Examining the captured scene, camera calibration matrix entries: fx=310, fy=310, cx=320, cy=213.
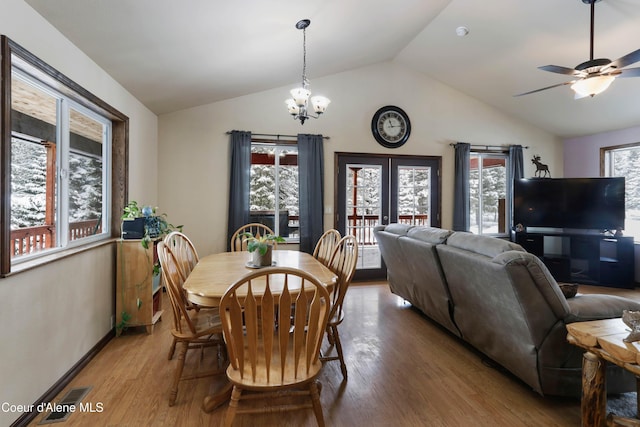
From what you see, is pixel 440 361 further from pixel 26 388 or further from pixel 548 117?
pixel 548 117

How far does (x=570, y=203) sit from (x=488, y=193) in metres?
1.22

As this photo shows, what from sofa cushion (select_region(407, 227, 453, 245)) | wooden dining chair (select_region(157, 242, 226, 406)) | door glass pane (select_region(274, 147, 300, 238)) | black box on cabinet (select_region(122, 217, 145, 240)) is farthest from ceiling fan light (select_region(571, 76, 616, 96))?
black box on cabinet (select_region(122, 217, 145, 240))

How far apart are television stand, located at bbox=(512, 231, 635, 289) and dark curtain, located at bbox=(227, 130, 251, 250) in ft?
15.1

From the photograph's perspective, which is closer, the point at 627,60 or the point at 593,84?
the point at 627,60

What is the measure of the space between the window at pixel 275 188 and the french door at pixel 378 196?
722mm

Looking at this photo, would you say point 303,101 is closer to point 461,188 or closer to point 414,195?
point 414,195

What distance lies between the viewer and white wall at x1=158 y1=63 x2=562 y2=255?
4.59m

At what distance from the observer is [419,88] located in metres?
5.46

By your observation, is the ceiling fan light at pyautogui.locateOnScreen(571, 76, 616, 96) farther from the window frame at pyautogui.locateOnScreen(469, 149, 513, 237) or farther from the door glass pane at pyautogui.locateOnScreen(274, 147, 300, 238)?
the door glass pane at pyautogui.locateOnScreen(274, 147, 300, 238)

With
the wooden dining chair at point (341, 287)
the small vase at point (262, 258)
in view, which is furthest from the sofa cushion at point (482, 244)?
the small vase at point (262, 258)

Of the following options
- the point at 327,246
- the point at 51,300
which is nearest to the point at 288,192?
the point at 327,246

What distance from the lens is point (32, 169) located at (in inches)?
82.7

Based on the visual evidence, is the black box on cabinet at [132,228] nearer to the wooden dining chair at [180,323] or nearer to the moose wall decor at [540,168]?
the wooden dining chair at [180,323]

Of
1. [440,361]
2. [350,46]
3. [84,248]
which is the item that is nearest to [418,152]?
[350,46]
